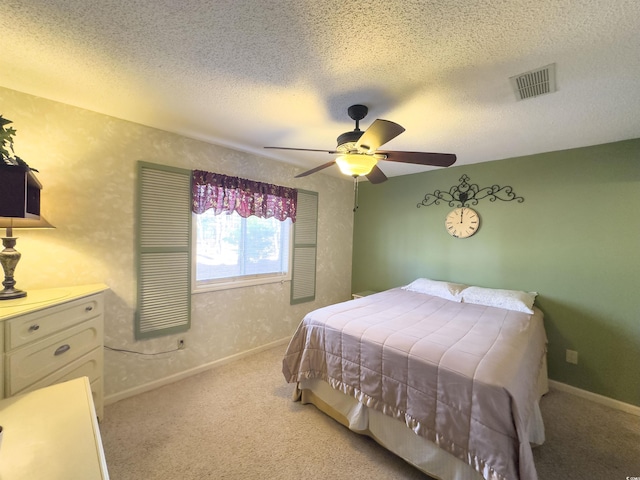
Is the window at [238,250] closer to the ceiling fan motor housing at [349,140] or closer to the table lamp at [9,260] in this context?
the table lamp at [9,260]

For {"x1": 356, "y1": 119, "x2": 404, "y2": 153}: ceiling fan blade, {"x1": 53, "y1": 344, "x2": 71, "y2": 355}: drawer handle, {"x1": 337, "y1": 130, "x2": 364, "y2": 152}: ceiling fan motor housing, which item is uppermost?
{"x1": 337, "y1": 130, "x2": 364, "y2": 152}: ceiling fan motor housing

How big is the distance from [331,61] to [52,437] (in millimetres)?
1999

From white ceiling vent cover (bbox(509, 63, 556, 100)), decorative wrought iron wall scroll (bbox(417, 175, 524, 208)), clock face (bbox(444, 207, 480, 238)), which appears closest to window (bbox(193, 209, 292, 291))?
decorative wrought iron wall scroll (bbox(417, 175, 524, 208))

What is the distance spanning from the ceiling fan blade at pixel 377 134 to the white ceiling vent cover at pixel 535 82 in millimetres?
794

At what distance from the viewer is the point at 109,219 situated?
2.16 metres

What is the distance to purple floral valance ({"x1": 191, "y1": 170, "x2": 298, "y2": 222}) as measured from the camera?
261cm

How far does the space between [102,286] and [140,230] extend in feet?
1.78

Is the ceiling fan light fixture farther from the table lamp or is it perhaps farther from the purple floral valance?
the table lamp

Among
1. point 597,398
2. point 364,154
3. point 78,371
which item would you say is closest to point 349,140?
point 364,154

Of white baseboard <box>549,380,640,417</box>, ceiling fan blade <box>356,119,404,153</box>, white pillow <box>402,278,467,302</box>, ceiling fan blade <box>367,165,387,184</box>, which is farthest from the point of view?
white pillow <box>402,278,467,302</box>

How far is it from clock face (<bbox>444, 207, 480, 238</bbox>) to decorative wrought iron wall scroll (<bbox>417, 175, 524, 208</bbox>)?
102 millimetres

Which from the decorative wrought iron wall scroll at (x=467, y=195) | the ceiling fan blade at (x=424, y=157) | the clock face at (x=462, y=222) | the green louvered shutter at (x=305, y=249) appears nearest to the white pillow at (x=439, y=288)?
the clock face at (x=462, y=222)

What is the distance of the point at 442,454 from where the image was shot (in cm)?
146

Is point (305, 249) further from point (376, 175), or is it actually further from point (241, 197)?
point (376, 175)
